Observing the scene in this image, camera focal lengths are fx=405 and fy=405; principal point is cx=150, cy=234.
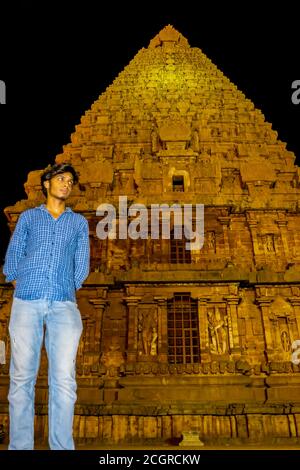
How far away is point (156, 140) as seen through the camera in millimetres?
22250

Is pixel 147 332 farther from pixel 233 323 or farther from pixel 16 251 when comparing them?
pixel 16 251

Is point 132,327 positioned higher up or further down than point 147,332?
higher up

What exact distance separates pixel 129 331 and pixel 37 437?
4527 mm

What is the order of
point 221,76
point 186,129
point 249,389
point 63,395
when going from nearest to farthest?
point 63,395 < point 249,389 < point 186,129 < point 221,76

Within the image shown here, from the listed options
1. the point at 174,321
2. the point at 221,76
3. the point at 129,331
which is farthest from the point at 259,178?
the point at 221,76

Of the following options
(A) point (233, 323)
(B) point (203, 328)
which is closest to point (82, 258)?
(B) point (203, 328)

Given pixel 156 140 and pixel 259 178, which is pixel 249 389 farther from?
pixel 156 140

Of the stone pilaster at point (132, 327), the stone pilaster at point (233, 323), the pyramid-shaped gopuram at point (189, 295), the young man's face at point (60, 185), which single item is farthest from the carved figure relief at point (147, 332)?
the young man's face at point (60, 185)

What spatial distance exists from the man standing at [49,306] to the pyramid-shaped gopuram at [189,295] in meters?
9.07

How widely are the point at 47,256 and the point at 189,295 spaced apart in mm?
11378

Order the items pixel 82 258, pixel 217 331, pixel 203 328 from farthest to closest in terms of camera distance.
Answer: pixel 203 328 → pixel 217 331 → pixel 82 258

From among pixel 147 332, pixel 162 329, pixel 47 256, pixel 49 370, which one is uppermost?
pixel 162 329

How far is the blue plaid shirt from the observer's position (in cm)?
445

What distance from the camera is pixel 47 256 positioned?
→ 15.1ft
